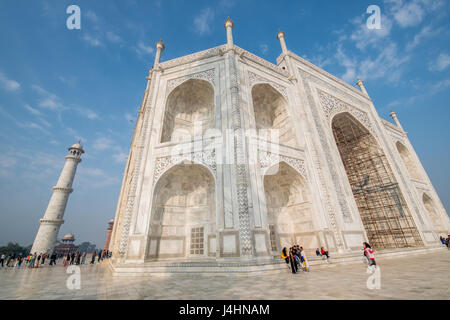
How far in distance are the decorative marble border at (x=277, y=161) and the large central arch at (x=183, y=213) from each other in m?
2.48

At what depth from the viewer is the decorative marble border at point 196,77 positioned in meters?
10.8

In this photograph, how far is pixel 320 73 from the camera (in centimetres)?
1520

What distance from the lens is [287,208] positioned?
10.3m

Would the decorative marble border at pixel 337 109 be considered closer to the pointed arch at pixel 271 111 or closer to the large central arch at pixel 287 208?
the pointed arch at pixel 271 111

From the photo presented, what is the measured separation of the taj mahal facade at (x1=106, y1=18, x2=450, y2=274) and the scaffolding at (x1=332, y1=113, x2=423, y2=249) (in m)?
0.11

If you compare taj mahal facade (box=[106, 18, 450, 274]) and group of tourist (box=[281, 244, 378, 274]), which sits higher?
taj mahal facade (box=[106, 18, 450, 274])

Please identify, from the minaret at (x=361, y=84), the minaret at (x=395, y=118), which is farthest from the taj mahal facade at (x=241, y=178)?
the minaret at (x=395, y=118)

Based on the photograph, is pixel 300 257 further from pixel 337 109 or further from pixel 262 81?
pixel 337 109

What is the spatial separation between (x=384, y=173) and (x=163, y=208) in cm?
1612

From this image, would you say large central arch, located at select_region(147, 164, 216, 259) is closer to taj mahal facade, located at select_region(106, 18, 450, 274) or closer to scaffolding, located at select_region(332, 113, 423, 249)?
taj mahal facade, located at select_region(106, 18, 450, 274)

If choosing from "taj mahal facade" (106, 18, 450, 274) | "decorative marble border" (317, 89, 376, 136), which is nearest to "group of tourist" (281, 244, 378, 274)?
"taj mahal facade" (106, 18, 450, 274)

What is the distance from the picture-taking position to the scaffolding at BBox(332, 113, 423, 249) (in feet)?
44.6
